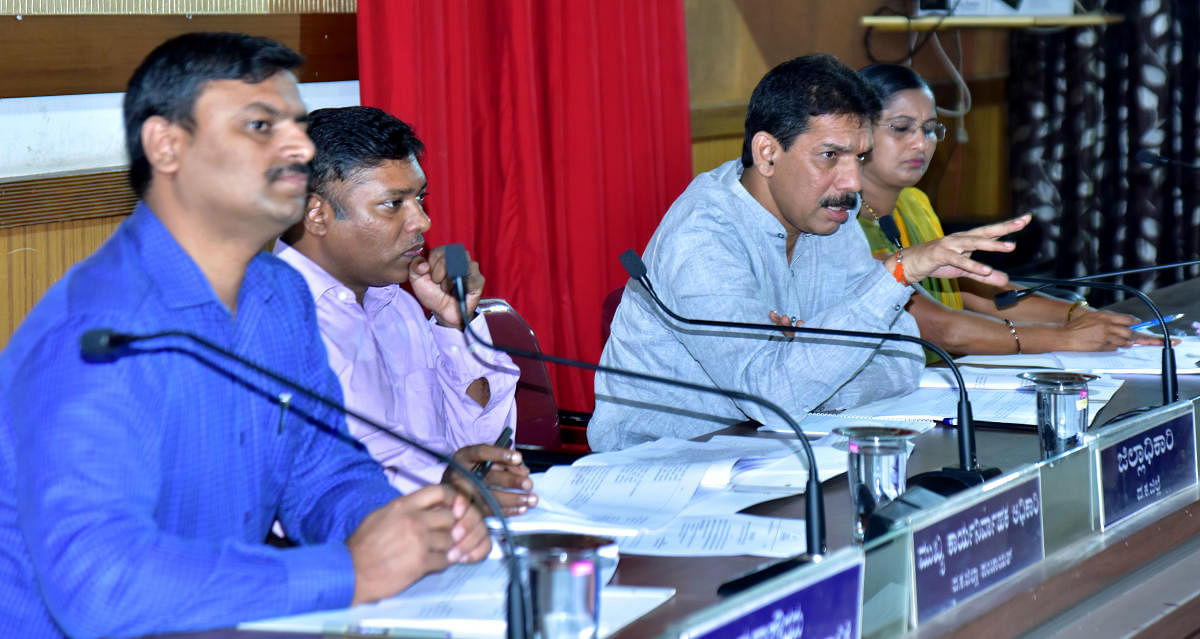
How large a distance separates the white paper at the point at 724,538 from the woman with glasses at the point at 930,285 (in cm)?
127

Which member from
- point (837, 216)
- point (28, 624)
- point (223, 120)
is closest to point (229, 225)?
point (223, 120)

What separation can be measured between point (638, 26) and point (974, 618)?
2.28 m

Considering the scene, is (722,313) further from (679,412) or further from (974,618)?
(974,618)

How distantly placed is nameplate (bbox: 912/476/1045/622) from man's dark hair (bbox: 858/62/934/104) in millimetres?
1760

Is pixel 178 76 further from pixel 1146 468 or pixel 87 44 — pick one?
pixel 1146 468

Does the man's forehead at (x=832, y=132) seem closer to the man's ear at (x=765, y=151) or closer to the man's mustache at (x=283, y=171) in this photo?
the man's ear at (x=765, y=151)

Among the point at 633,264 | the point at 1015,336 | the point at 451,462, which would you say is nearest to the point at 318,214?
the point at 633,264

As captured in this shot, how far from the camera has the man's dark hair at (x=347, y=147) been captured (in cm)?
207

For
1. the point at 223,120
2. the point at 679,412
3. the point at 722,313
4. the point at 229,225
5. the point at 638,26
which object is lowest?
the point at 679,412

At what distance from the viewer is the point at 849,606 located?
1.10m

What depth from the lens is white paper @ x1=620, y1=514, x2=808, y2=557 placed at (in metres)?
1.36

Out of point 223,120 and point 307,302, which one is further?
point 307,302

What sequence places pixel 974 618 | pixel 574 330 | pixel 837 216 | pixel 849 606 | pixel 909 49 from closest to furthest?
pixel 849 606 < pixel 974 618 < pixel 837 216 < pixel 574 330 < pixel 909 49

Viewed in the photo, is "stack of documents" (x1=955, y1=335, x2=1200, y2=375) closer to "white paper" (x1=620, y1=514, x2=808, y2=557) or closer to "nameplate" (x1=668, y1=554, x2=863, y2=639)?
"white paper" (x1=620, y1=514, x2=808, y2=557)
